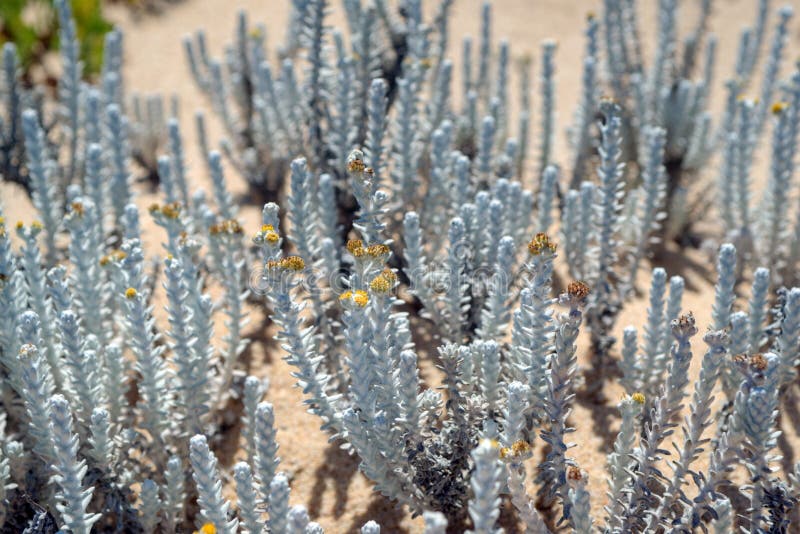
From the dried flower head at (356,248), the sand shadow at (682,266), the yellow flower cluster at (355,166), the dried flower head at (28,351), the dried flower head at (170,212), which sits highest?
the yellow flower cluster at (355,166)

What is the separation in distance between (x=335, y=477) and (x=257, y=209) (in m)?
1.89

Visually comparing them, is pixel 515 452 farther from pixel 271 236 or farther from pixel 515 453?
pixel 271 236

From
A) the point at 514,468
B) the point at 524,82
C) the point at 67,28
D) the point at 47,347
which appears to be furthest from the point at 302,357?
the point at 524,82

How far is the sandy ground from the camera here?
262 centimetres

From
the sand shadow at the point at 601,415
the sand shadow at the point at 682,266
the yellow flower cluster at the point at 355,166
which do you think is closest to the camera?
the yellow flower cluster at the point at 355,166

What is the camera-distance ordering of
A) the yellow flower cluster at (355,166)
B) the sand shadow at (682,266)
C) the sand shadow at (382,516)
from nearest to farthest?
the yellow flower cluster at (355,166), the sand shadow at (382,516), the sand shadow at (682,266)

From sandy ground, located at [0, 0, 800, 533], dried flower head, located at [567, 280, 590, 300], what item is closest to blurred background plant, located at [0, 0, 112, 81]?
sandy ground, located at [0, 0, 800, 533]

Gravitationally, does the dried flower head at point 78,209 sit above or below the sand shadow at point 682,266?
above

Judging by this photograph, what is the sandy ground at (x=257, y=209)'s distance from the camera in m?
2.62

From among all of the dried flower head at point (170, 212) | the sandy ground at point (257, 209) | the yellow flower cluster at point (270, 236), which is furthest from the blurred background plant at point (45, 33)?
the yellow flower cluster at point (270, 236)

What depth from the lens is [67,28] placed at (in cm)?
386

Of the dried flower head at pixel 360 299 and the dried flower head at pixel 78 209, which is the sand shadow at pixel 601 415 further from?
the dried flower head at pixel 78 209

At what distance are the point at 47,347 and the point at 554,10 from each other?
19.7 feet

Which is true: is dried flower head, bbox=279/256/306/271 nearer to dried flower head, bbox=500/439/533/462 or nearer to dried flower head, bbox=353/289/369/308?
dried flower head, bbox=353/289/369/308
